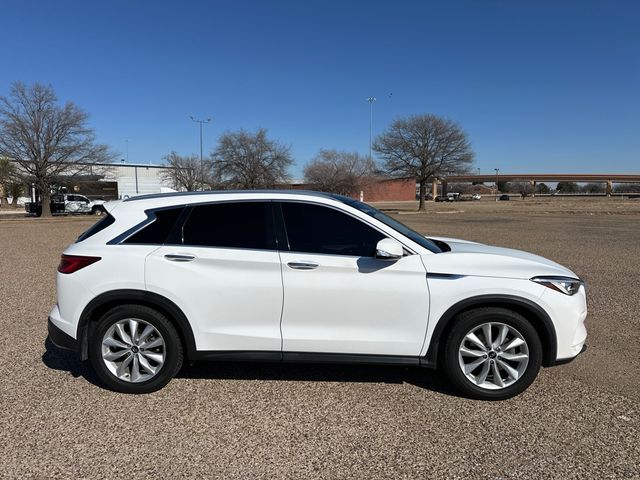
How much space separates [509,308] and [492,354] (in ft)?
1.27

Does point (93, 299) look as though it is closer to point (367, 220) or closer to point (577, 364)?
point (367, 220)

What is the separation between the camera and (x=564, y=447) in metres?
3.22

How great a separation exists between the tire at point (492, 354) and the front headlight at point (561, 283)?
325mm

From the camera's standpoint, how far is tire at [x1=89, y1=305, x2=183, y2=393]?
3957 mm

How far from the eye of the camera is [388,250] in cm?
369

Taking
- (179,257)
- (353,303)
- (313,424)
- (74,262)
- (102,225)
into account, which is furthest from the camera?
(102,225)

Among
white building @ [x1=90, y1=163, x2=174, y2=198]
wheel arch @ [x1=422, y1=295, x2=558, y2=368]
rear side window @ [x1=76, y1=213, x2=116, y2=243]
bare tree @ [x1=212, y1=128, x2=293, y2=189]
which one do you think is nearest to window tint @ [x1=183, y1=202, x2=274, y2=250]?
rear side window @ [x1=76, y1=213, x2=116, y2=243]

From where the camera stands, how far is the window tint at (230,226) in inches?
158

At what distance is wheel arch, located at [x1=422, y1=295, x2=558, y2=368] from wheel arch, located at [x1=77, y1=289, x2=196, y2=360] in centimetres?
193

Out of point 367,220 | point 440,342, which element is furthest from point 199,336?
point 440,342

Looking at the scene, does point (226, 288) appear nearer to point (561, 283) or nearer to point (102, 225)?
point (102, 225)

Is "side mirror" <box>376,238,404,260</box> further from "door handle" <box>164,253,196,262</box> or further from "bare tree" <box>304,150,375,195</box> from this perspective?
"bare tree" <box>304,150,375,195</box>

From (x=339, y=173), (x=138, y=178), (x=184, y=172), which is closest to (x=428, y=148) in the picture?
(x=339, y=173)

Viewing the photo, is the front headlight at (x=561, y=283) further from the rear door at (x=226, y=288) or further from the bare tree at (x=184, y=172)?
the bare tree at (x=184, y=172)
